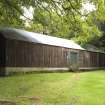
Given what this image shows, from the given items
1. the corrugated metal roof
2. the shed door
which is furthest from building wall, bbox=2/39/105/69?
the corrugated metal roof

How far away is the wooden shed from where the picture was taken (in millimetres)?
30281

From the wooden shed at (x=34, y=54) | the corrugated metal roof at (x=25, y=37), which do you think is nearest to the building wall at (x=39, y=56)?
the wooden shed at (x=34, y=54)

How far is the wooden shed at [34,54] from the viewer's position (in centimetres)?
3028

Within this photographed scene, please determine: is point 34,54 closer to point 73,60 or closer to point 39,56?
point 39,56

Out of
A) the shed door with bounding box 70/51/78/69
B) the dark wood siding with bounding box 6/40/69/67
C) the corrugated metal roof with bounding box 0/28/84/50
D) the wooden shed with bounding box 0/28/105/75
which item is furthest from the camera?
the shed door with bounding box 70/51/78/69

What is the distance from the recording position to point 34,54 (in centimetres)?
3341

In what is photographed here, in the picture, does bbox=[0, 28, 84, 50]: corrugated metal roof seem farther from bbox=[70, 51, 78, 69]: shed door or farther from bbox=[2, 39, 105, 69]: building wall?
bbox=[70, 51, 78, 69]: shed door

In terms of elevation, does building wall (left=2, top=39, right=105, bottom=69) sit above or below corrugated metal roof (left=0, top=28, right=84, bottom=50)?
below

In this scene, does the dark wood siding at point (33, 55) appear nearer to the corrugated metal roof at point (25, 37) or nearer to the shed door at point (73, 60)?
the corrugated metal roof at point (25, 37)

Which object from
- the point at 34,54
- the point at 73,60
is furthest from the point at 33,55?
the point at 73,60

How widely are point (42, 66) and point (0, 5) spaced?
623 inches

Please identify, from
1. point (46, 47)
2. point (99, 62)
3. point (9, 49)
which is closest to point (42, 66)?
point (46, 47)

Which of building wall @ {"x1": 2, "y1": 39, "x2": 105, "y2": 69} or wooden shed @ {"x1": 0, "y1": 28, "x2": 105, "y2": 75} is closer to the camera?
wooden shed @ {"x1": 0, "y1": 28, "x2": 105, "y2": 75}

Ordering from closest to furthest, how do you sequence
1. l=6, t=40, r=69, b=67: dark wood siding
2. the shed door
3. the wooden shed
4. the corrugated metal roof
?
1. the wooden shed
2. l=6, t=40, r=69, b=67: dark wood siding
3. the corrugated metal roof
4. the shed door
